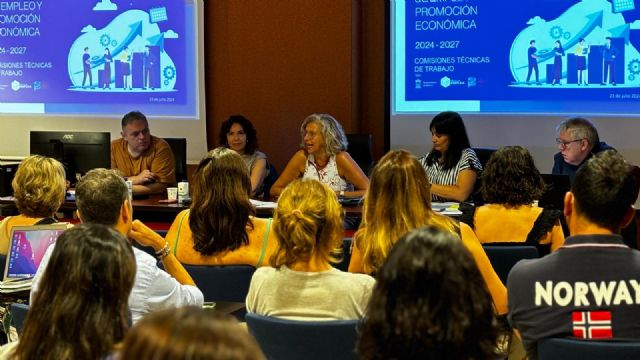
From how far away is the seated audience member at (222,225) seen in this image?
3.52 meters

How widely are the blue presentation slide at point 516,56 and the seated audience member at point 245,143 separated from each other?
4.65 feet

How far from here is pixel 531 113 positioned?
6.87 metres

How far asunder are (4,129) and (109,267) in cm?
704

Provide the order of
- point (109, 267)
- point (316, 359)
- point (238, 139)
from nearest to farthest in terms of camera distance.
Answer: point (109, 267)
point (316, 359)
point (238, 139)

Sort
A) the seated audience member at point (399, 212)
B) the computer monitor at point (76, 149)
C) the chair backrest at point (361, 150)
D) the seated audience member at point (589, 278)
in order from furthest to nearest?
the chair backrest at point (361, 150) → the computer monitor at point (76, 149) → the seated audience member at point (399, 212) → the seated audience member at point (589, 278)

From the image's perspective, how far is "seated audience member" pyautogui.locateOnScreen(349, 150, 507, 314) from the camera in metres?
2.99

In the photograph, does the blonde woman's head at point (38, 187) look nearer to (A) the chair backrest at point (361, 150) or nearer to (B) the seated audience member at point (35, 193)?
(B) the seated audience member at point (35, 193)

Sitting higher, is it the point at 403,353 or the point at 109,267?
the point at 109,267

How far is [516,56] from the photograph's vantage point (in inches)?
269

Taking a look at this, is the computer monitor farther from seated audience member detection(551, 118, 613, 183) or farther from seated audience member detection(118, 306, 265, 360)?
seated audience member detection(118, 306, 265, 360)

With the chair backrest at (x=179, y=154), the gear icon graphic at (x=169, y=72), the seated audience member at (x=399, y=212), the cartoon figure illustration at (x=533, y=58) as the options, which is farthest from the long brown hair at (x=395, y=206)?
the gear icon graphic at (x=169, y=72)

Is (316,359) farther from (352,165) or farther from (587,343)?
(352,165)

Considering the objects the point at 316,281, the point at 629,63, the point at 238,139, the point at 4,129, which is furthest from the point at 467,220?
the point at 4,129

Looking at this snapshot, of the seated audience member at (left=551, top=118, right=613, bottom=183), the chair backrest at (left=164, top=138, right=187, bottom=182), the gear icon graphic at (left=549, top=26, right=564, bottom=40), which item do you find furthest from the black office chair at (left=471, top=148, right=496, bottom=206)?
the chair backrest at (left=164, top=138, right=187, bottom=182)
